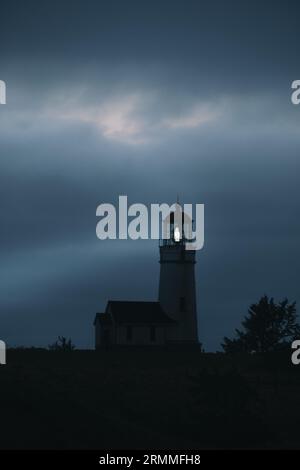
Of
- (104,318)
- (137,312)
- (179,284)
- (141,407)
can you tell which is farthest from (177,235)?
(141,407)

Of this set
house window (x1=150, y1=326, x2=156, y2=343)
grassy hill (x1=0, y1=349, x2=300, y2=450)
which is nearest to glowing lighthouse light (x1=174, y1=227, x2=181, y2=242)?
house window (x1=150, y1=326, x2=156, y2=343)

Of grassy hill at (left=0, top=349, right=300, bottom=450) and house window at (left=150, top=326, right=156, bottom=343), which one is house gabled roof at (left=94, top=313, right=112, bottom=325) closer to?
house window at (left=150, top=326, right=156, bottom=343)

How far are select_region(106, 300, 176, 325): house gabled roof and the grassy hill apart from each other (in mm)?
8937

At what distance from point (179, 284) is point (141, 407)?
982 inches

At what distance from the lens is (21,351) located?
5772cm

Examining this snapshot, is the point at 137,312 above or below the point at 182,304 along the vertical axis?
below

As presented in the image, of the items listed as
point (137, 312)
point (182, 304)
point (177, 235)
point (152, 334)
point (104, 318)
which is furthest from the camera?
point (177, 235)

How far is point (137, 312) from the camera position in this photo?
211ft

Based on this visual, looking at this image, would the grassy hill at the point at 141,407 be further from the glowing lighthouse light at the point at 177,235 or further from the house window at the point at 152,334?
the glowing lighthouse light at the point at 177,235

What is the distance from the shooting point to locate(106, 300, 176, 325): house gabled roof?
208 ft

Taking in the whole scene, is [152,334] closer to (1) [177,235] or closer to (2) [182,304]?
(2) [182,304]

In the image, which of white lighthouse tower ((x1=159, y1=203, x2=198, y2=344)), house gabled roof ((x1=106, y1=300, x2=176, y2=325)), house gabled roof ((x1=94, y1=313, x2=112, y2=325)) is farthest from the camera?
white lighthouse tower ((x1=159, y1=203, x2=198, y2=344))

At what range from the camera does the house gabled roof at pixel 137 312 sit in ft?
208
